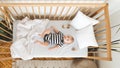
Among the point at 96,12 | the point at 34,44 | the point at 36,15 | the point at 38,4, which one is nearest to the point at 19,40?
the point at 34,44

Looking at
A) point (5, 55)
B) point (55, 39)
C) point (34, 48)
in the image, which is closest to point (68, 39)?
point (55, 39)

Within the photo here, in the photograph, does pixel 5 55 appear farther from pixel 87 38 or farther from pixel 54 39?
pixel 87 38

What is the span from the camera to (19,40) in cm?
220

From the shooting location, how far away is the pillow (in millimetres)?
2156

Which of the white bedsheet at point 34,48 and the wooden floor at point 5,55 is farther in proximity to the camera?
the wooden floor at point 5,55

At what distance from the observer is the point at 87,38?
2160 millimetres

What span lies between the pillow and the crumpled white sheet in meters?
0.35

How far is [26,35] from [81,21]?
26.5 inches

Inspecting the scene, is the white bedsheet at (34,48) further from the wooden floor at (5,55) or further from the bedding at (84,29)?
the wooden floor at (5,55)

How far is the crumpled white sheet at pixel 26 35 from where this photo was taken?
219cm

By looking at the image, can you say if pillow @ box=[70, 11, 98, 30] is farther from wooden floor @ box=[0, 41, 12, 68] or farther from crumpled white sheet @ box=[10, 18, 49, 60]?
wooden floor @ box=[0, 41, 12, 68]

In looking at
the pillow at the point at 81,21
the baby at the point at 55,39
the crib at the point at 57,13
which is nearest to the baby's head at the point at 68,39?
the baby at the point at 55,39

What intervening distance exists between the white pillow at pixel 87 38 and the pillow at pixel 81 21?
49mm

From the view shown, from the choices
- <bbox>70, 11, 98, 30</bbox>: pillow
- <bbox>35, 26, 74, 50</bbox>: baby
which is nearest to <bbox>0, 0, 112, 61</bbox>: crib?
<bbox>70, 11, 98, 30</bbox>: pillow
